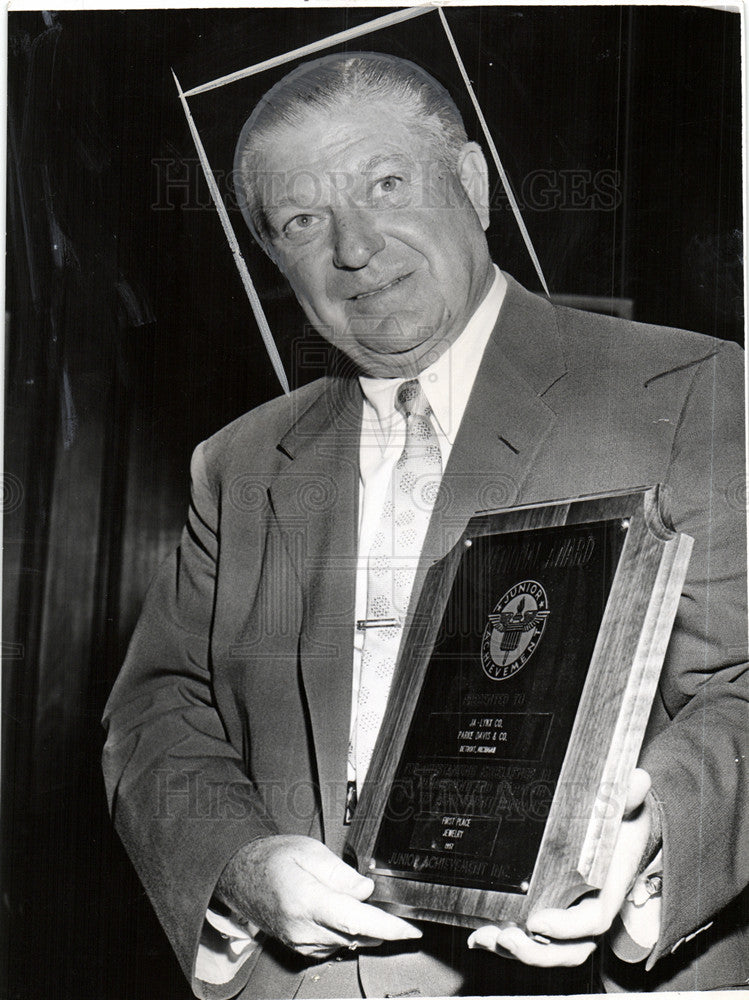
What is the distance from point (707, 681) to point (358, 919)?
2.55ft

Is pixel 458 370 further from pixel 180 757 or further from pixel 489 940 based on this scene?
pixel 489 940

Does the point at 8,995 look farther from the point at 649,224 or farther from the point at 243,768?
the point at 649,224

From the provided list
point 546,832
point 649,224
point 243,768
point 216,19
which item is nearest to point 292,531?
point 243,768

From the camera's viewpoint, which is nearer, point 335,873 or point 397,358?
point 335,873

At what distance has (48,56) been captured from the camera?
2584 millimetres

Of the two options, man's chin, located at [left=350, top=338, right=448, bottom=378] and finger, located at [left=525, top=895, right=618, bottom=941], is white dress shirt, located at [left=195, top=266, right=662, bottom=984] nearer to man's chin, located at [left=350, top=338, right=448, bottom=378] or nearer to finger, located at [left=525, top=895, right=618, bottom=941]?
man's chin, located at [left=350, top=338, right=448, bottom=378]

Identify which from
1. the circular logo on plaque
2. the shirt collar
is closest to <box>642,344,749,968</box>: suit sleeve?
the circular logo on plaque

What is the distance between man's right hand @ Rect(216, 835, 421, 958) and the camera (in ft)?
6.72

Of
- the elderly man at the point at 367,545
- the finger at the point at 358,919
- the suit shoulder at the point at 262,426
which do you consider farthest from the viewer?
the suit shoulder at the point at 262,426

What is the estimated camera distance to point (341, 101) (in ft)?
7.89

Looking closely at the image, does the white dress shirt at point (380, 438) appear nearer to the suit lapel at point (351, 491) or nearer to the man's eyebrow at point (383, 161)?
the suit lapel at point (351, 491)

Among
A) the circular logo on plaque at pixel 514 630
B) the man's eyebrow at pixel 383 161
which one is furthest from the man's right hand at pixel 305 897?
the man's eyebrow at pixel 383 161

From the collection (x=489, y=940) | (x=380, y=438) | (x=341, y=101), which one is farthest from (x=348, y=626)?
(x=341, y=101)

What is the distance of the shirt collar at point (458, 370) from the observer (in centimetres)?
236
